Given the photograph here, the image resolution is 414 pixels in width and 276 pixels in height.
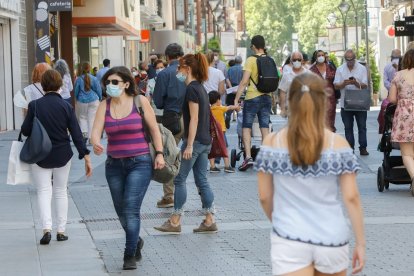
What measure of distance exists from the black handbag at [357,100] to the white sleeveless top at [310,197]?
15.4m

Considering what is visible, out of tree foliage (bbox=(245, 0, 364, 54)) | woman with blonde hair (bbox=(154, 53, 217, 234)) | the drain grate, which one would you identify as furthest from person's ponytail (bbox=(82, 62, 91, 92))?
tree foliage (bbox=(245, 0, 364, 54))

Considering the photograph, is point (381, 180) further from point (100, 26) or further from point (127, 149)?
point (100, 26)

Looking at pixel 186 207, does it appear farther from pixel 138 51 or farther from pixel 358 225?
pixel 138 51

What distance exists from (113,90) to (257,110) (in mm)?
9338

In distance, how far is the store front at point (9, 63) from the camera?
31781 millimetres

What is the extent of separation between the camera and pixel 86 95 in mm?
26391

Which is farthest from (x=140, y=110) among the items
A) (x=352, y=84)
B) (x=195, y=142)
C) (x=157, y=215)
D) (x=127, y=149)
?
(x=352, y=84)

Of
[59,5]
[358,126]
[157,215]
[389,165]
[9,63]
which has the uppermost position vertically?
[59,5]

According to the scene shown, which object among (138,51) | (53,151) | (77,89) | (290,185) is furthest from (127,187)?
(138,51)

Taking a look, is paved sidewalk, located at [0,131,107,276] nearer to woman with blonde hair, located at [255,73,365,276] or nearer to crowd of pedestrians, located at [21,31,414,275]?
crowd of pedestrians, located at [21,31,414,275]

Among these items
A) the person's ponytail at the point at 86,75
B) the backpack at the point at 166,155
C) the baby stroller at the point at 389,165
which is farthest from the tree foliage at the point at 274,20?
the backpack at the point at 166,155

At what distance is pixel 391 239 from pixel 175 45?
4.31m

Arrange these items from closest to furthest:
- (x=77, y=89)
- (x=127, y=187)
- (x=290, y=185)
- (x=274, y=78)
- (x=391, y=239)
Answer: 1. (x=290, y=185)
2. (x=127, y=187)
3. (x=391, y=239)
4. (x=274, y=78)
5. (x=77, y=89)

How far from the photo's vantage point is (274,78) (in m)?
18.8
